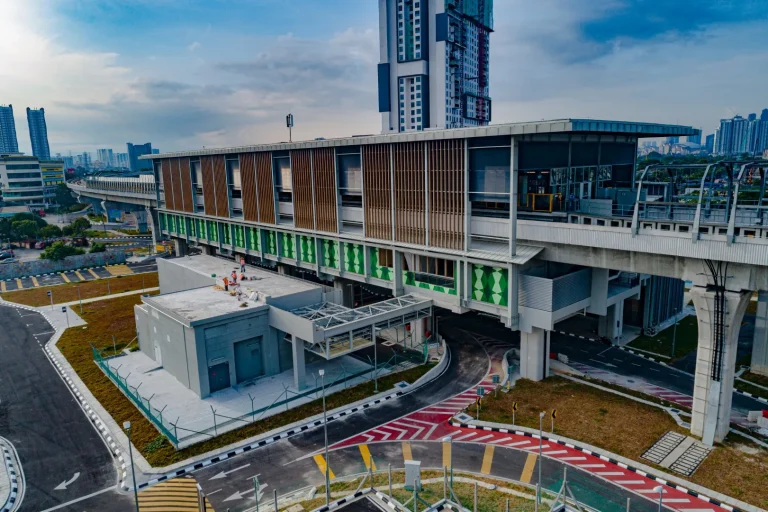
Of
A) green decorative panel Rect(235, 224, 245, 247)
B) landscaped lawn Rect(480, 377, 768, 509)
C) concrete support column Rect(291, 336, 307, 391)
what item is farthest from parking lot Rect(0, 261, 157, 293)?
landscaped lawn Rect(480, 377, 768, 509)

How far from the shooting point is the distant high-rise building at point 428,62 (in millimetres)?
173375

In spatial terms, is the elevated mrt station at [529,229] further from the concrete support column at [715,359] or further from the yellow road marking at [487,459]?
the yellow road marking at [487,459]

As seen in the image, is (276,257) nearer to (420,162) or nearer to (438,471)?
(420,162)

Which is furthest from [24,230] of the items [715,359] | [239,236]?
[715,359]

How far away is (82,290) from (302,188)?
43803 millimetres

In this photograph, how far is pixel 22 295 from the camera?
2916 inches

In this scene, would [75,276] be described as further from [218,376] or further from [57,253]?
[218,376]

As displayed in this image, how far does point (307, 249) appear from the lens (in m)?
55.9

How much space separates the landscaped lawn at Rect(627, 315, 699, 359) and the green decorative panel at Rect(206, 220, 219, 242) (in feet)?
175

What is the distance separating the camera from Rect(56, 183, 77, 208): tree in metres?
189

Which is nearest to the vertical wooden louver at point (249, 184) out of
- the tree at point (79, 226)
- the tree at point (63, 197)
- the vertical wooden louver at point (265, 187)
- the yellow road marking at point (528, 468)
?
the vertical wooden louver at point (265, 187)

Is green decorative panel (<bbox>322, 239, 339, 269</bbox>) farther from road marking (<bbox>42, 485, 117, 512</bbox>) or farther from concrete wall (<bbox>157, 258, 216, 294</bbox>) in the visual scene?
road marking (<bbox>42, 485, 117, 512</bbox>)

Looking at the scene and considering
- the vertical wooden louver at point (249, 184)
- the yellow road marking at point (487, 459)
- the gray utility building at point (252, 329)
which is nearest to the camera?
the yellow road marking at point (487, 459)

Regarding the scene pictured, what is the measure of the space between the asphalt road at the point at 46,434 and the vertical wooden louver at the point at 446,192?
88.6 ft
